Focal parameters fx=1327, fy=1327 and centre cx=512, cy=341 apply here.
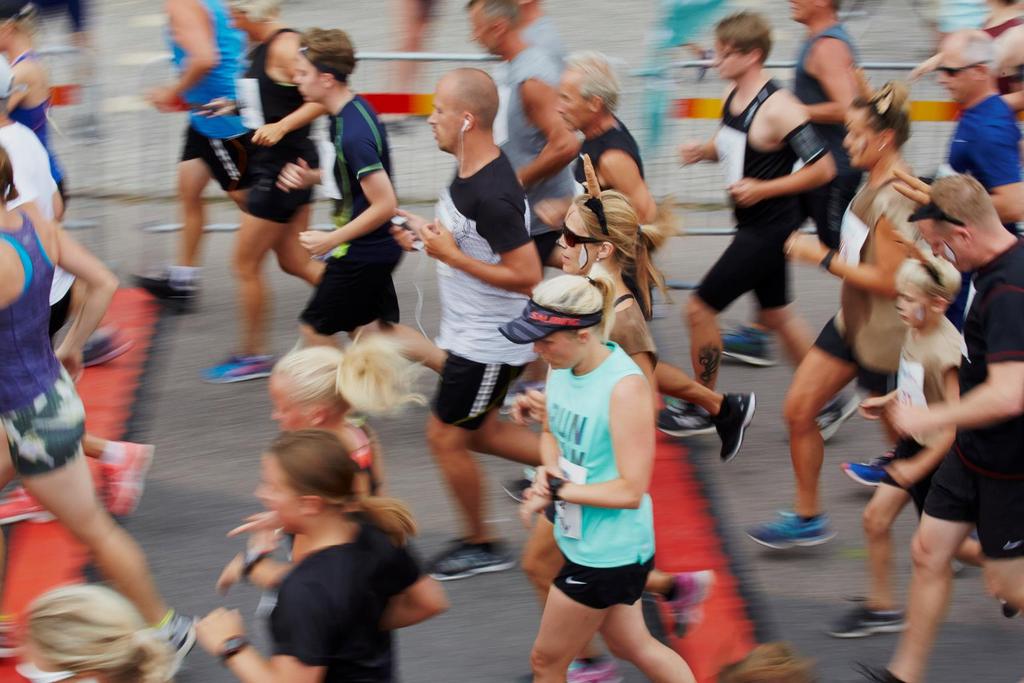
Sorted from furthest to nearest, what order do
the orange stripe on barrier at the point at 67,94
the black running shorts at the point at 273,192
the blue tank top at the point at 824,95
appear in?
the orange stripe on barrier at the point at 67,94, the black running shorts at the point at 273,192, the blue tank top at the point at 824,95

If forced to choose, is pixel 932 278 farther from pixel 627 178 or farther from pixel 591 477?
pixel 627 178

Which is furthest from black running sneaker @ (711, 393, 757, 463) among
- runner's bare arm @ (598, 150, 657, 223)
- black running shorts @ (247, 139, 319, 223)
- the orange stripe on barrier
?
the orange stripe on barrier

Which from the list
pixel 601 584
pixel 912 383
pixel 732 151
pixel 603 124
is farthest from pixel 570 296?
pixel 732 151

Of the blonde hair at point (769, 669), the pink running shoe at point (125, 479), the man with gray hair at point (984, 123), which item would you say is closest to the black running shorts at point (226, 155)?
the pink running shoe at point (125, 479)

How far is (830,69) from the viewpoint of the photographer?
6.40 meters

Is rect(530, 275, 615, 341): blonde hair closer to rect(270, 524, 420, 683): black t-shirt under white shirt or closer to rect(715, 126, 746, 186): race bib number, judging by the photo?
rect(270, 524, 420, 683): black t-shirt under white shirt

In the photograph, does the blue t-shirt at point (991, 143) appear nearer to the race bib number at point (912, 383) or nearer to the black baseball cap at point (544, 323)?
the race bib number at point (912, 383)

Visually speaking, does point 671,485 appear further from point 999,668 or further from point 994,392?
point 994,392

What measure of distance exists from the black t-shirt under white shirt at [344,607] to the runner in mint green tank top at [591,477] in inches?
28.6

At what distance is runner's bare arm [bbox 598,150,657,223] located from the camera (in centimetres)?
560

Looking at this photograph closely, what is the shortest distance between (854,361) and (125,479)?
294 centimetres

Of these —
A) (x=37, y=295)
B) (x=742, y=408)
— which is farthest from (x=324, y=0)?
(x=37, y=295)

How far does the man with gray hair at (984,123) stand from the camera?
17.4 feet

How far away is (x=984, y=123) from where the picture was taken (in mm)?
5340
